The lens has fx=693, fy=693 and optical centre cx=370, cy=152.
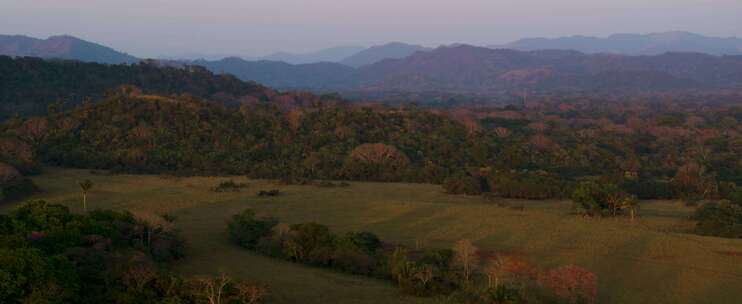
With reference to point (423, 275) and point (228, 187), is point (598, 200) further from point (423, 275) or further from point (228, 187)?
point (228, 187)

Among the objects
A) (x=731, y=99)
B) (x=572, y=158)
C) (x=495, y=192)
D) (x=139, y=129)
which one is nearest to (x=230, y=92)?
(x=139, y=129)

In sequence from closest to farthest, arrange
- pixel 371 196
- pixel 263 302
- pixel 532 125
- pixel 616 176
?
pixel 263 302 → pixel 371 196 → pixel 616 176 → pixel 532 125

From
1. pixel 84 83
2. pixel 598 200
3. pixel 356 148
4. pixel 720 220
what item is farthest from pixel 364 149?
pixel 84 83

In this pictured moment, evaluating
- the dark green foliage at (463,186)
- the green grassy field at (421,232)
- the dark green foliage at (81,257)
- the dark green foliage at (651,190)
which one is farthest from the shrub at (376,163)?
the dark green foliage at (81,257)

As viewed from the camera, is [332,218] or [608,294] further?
[332,218]

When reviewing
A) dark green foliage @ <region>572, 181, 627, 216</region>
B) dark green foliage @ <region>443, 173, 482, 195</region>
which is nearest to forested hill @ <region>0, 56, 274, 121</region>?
dark green foliage @ <region>443, 173, 482, 195</region>

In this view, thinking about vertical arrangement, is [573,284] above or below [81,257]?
below

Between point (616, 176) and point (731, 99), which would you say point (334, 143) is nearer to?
point (616, 176)
